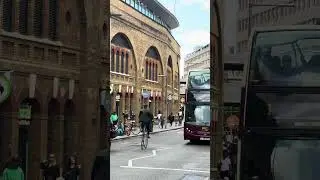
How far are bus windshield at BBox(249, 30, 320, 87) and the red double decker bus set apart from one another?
28.9 meters

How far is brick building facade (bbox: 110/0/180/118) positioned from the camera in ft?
203

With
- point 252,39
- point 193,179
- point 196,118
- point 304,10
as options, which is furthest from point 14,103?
point 304,10

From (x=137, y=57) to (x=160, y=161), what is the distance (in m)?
38.6

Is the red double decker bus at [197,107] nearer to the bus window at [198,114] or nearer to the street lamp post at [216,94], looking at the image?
the bus window at [198,114]

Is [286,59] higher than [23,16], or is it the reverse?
[23,16]

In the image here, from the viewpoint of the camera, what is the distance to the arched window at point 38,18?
2217 centimetres

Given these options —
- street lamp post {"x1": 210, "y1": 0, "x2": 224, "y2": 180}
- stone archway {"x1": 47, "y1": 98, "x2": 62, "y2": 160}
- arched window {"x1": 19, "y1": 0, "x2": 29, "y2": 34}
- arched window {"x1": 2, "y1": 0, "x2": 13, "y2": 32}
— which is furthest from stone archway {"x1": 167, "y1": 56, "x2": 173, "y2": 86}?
arched window {"x1": 2, "y1": 0, "x2": 13, "y2": 32}

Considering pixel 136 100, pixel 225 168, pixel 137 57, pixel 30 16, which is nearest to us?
pixel 225 168

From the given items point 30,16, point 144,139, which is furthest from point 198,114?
point 30,16

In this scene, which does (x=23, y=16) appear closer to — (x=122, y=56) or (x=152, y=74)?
(x=122, y=56)

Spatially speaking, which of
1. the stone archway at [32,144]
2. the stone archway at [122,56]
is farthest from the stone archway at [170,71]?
the stone archway at [32,144]

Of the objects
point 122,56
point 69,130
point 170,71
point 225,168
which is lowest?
point 225,168

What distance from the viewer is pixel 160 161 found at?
3114cm

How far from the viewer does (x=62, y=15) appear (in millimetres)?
23562
